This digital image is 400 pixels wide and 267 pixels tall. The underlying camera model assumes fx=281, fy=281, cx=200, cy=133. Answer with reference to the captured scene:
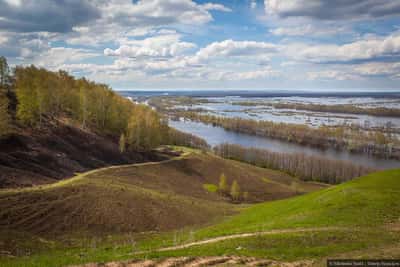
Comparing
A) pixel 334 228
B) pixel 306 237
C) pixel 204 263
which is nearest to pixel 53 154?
pixel 204 263

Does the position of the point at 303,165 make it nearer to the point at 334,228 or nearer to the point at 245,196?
the point at 245,196

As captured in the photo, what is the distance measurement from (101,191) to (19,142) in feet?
62.6

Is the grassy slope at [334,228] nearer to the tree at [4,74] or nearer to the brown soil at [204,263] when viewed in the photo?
the brown soil at [204,263]

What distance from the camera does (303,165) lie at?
92188 mm

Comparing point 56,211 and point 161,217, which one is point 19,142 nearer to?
point 56,211

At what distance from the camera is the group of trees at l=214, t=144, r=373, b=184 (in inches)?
3383

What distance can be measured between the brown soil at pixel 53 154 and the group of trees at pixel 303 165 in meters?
45.8

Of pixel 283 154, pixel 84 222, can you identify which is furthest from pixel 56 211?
pixel 283 154

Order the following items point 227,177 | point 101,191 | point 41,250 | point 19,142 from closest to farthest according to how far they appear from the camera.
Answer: point 41,250 → point 101,191 → point 19,142 → point 227,177

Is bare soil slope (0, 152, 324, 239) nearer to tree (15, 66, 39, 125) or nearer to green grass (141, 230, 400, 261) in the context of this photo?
green grass (141, 230, 400, 261)

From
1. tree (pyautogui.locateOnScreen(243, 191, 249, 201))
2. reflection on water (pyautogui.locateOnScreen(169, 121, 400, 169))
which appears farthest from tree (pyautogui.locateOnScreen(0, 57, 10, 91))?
reflection on water (pyautogui.locateOnScreen(169, 121, 400, 169))

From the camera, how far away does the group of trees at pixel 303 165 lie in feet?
282

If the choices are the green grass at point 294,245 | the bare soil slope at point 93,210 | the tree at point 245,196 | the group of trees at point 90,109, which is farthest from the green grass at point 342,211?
the group of trees at point 90,109

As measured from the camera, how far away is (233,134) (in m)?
157
